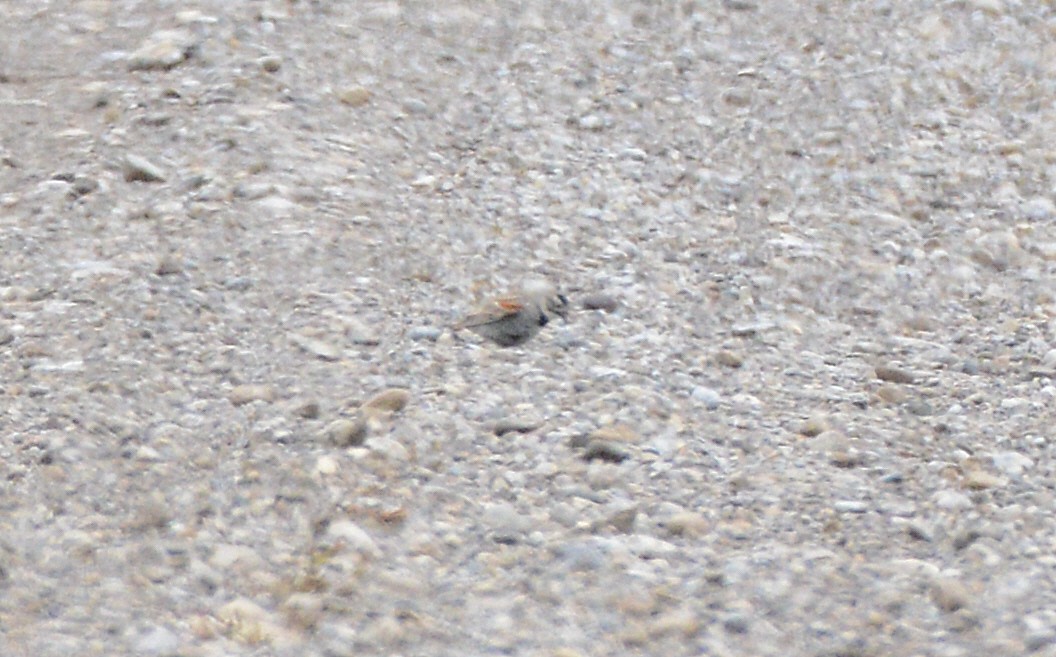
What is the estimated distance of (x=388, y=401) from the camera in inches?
91.0

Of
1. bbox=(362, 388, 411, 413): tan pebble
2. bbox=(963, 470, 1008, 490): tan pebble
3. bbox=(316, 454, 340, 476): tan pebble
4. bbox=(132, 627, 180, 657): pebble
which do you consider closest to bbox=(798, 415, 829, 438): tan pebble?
bbox=(963, 470, 1008, 490): tan pebble

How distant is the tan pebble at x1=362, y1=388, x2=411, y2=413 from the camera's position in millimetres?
2305

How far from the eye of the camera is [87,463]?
7.14ft

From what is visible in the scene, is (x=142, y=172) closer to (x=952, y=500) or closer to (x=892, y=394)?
(x=892, y=394)

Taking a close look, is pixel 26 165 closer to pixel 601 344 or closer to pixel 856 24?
pixel 601 344

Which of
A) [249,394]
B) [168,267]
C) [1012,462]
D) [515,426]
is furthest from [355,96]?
[1012,462]

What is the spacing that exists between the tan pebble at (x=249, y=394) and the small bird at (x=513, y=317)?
0.37 meters

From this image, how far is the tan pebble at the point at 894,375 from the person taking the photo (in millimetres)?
2465

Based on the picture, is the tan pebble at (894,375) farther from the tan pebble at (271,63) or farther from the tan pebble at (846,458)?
the tan pebble at (271,63)

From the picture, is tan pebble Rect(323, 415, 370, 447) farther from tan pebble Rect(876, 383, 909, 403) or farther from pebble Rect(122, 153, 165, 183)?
tan pebble Rect(876, 383, 909, 403)

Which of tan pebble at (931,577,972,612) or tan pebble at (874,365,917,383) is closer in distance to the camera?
tan pebble at (931,577,972,612)

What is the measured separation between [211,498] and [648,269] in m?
0.98

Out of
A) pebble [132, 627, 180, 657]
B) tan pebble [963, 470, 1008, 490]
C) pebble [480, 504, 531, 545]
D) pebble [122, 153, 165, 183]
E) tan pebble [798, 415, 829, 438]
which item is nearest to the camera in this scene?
pebble [132, 627, 180, 657]

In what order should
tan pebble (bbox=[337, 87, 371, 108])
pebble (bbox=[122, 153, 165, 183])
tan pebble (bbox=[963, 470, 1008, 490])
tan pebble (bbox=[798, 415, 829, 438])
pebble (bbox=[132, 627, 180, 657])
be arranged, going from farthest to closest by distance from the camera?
tan pebble (bbox=[337, 87, 371, 108]) → pebble (bbox=[122, 153, 165, 183]) → tan pebble (bbox=[798, 415, 829, 438]) → tan pebble (bbox=[963, 470, 1008, 490]) → pebble (bbox=[132, 627, 180, 657])
